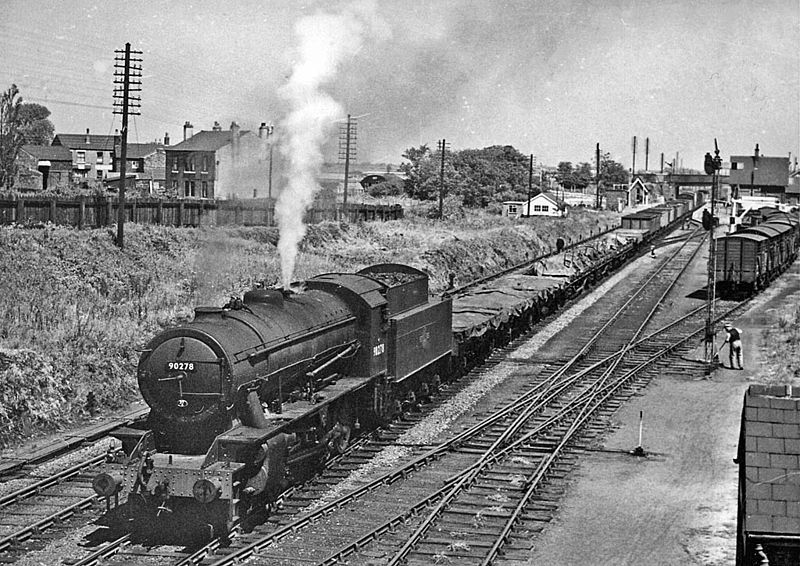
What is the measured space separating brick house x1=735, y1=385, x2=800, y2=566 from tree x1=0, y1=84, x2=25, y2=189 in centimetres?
4793

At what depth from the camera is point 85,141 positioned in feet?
275

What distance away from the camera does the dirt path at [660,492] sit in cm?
1371

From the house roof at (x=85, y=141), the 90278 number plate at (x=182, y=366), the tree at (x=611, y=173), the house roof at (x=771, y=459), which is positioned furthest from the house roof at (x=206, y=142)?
the tree at (x=611, y=173)

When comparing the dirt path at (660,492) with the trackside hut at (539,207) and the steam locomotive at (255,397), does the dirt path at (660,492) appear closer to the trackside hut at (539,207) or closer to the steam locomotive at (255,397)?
the steam locomotive at (255,397)

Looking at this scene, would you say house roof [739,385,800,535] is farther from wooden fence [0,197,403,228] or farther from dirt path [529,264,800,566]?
wooden fence [0,197,403,228]

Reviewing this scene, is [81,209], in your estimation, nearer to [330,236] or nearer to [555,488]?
[330,236]

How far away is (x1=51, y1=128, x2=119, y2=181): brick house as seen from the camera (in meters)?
79.5

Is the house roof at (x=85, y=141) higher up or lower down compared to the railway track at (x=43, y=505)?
higher up

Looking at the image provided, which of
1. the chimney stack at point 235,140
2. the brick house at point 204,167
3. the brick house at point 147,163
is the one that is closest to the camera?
the chimney stack at point 235,140

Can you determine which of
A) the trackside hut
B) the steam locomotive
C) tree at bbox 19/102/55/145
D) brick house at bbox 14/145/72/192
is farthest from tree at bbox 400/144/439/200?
the steam locomotive

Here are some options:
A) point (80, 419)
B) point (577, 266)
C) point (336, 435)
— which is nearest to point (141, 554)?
point (336, 435)

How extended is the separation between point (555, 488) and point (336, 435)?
390 centimetres

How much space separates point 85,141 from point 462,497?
75.3m

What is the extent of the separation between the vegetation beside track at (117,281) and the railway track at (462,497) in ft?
22.6
